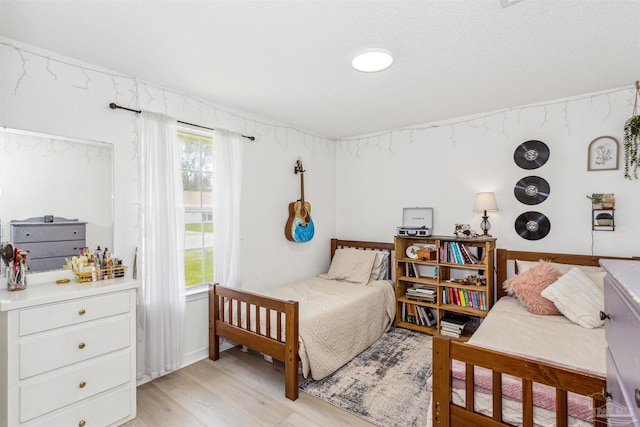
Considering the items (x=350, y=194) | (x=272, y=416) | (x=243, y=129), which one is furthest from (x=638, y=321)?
(x=350, y=194)

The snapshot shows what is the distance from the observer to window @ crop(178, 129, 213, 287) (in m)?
2.85

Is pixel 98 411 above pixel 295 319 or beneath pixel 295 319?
beneath

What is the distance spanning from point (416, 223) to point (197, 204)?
244cm

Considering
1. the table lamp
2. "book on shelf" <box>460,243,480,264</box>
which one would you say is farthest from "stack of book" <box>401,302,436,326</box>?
the table lamp

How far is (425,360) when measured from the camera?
272 centimetres

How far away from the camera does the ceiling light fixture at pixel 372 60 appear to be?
6.42 feet

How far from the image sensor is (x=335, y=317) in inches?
104

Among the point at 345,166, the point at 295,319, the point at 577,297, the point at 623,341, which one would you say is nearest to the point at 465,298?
the point at 577,297

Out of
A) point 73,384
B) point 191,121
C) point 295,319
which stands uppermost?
point 191,121

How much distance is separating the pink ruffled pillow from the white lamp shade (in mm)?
645

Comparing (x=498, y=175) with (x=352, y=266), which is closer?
(x=498, y=175)

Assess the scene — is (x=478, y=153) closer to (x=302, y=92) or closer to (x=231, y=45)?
(x=302, y=92)

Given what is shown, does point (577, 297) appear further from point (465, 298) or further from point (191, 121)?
point (191, 121)

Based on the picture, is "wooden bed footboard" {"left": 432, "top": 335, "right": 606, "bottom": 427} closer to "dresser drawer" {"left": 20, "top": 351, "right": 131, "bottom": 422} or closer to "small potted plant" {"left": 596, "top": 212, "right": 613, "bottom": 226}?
"dresser drawer" {"left": 20, "top": 351, "right": 131, "bottom": 422}
